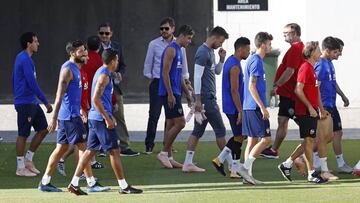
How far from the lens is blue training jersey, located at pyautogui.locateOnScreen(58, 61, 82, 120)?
558 inches

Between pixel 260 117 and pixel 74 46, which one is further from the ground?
pixel 74 46

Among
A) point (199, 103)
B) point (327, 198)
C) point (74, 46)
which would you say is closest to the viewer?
point (327, 198)

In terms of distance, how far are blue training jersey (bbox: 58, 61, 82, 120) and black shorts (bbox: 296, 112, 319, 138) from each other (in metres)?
2.78

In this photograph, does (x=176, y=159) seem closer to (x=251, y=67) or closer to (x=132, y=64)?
(x=251, y=67)

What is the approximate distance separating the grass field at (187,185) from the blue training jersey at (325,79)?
3.34 ft

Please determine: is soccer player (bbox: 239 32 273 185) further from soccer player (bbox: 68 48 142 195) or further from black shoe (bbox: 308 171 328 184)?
soccer player (bbox: 68 48 142 195)

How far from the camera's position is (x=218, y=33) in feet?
51.8

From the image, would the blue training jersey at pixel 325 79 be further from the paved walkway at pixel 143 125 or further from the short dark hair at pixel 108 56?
the paved walkway at pixel 143 125

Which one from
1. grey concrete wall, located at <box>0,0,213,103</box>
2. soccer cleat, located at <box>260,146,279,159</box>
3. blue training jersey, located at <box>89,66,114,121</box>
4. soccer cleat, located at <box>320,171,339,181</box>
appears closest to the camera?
blue training jersey, located at <box>89,66,114,121</box>

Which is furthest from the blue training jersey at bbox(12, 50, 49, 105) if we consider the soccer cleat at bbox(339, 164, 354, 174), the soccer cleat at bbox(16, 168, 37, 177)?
the soccer cleat at bbox(339, 164, 354, 174)

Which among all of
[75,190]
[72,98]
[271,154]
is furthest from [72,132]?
[271,154]

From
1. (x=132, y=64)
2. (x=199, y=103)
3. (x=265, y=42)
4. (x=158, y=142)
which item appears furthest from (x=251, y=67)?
(x=132, y=64)

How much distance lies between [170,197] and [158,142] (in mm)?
7108

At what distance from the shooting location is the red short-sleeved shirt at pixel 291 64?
16.2 meters
